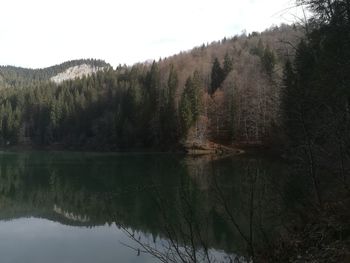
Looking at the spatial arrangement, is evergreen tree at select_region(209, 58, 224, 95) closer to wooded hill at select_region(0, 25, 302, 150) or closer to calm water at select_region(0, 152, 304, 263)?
wooded hill at select_region(0, 25, 302, 150)

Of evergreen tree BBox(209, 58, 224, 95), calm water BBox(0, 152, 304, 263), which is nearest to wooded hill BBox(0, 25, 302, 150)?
evergreen tree BBox(209, 58, 224, 95)

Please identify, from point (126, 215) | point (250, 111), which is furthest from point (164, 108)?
point (126, 215)

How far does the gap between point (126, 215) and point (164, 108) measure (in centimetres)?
5466

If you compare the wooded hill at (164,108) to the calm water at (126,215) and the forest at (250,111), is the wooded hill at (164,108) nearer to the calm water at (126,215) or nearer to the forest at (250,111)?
the forest at (250,111)

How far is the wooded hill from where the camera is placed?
222ft

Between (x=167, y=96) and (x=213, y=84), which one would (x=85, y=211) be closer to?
(x=167, y=96)

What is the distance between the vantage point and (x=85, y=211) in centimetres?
2391

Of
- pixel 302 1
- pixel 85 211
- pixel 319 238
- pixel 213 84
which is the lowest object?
pixel 85 211

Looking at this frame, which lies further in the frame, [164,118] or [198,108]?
[164,118]

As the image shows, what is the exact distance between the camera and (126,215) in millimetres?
21312

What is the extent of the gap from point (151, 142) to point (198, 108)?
1162 cm

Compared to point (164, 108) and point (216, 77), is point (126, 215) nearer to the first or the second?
point (164, 108)

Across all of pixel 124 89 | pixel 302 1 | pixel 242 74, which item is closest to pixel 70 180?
pixel 302 1

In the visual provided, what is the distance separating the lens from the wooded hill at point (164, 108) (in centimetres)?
6781
